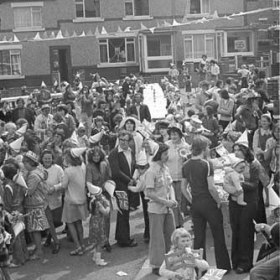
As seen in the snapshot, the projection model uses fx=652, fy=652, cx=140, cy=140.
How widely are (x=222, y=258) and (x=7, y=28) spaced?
3216 cm

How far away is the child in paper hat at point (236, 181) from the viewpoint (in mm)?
7812

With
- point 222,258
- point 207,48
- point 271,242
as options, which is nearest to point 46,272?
point 222,258

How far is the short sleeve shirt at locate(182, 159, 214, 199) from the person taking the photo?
7.73m

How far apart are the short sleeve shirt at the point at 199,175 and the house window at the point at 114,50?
106 ft

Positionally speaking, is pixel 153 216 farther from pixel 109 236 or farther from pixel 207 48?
pixel 207 48

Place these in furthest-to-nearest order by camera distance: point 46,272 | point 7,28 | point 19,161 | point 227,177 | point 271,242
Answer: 1. point 7,28
2. point 19,161
3. point 46,272
4. point 227,177
5. point 271,242

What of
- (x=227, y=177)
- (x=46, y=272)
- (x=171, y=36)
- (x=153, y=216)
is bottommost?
(x=46, y=272)

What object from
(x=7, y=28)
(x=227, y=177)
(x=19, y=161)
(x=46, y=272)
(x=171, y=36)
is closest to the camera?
(x=227, y=177)

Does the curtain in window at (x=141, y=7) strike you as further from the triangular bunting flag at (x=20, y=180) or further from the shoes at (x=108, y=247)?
the triangular bunting flag at (x=20, y=180)

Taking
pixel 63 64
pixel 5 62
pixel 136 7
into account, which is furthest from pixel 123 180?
pixel 136 7

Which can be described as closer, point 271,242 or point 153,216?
point 271,242

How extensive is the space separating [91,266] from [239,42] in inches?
1329

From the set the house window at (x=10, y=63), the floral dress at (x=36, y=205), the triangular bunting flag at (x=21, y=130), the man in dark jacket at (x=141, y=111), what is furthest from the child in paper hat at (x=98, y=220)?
the house window at (x=10, y=63)

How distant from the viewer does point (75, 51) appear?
3903 cm
